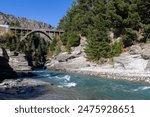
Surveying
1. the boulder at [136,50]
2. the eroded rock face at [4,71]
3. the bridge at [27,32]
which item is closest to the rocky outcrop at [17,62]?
the eroded rock face at [4,71]

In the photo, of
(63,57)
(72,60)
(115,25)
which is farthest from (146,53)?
(63,57)

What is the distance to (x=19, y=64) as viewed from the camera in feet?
245

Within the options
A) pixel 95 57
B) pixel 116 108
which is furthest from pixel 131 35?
pixel 116 108

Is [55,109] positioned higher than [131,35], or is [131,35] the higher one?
[131,35]

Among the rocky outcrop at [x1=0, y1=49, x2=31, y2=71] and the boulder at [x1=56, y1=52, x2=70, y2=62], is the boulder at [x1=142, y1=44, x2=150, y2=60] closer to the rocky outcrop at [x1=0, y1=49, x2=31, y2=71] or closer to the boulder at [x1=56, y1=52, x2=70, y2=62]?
the boulder at [x1=56, y1=52, x2=70, y2=62]

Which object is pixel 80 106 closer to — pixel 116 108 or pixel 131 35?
pixel 116 108

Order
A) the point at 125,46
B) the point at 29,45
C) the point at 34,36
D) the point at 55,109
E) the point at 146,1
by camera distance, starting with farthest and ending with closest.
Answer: the point at 34,36, the point at 29,45, the point at 125,46, the point at 146,1, the point at 55,109

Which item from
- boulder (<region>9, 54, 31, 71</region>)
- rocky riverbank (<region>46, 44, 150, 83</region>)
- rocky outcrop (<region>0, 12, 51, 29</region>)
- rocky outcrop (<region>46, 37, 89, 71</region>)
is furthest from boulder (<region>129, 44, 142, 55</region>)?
rocky outcrop (<region>0, 12, 51, 29</region>)

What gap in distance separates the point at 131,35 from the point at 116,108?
51136 mm

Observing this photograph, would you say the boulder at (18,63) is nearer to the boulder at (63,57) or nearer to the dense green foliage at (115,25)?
the boulder at (63,57)

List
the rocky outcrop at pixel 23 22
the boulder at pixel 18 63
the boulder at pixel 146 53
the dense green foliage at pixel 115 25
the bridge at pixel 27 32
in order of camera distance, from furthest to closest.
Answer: the rocky outcrop at pixel 23 22, the bridge at pixel 27 32, the boulder at pixel 18 63, the dense green foliage at pixel 115 25, the boulder at pixel 146 53

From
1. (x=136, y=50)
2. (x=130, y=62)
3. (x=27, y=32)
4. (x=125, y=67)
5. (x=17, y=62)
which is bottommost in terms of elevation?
(x=125, y=67)

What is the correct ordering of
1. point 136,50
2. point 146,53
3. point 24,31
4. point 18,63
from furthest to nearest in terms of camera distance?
point 24,31 → point 18,63 → point 136,50 → point 146,53

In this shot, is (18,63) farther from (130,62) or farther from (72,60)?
(130,62)
